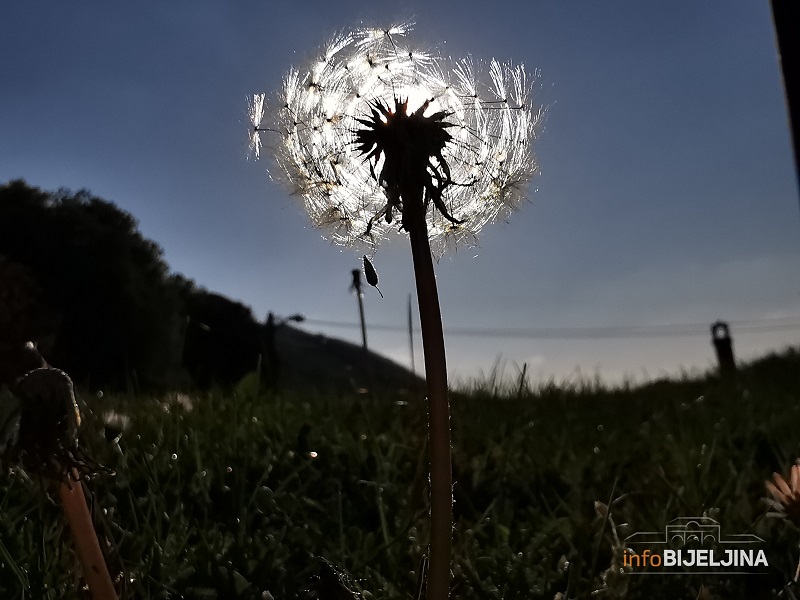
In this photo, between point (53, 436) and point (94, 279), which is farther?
point (94, 279)

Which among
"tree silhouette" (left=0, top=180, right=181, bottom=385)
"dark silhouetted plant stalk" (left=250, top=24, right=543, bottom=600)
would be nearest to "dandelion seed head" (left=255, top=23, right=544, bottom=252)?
"dark silhouetted plant stalk" (left=250, top=24, right=543, bottom=600)

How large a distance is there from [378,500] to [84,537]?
174cm

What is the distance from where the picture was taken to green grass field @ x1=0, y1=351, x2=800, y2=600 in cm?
266

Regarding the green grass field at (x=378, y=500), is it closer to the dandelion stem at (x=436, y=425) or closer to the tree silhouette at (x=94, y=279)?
the dandelion stem at (x=436, y=425)

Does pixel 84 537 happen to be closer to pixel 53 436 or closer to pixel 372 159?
pixel 53 436

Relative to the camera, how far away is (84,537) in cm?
166

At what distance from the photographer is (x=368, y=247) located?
7.57ft

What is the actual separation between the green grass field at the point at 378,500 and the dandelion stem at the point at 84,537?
194 mm

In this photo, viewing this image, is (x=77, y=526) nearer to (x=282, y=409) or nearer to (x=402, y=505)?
(x=402, y=505)

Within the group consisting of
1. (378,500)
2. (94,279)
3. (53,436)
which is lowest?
(378,500)

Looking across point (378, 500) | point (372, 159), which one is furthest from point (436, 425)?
point (378, 500)

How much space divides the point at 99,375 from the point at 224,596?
7.49 meters

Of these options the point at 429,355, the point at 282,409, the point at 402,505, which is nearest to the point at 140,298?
the point at 282,409

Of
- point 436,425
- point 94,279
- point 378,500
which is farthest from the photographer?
point 94,279
